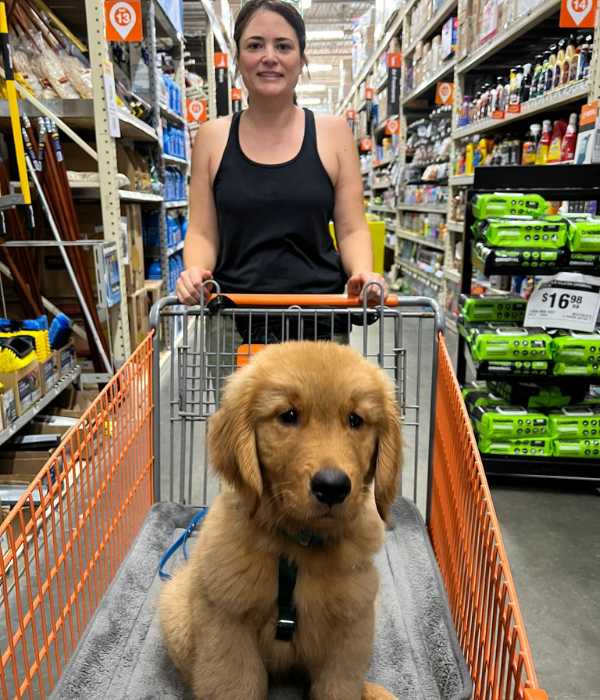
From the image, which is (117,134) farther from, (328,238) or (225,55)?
(225,55)

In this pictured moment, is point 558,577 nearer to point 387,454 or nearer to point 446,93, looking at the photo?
point 387,454

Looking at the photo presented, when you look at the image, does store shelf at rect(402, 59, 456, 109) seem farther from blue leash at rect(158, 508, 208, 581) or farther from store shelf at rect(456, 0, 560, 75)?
blue leash at rect(158, 508, 208, 581)

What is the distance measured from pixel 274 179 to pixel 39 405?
1.71m

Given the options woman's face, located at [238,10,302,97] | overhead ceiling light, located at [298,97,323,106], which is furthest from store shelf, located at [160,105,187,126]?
overhead ceiling light, located at [298,97,323,106]

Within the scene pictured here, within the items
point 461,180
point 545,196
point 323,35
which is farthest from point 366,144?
point 545,196

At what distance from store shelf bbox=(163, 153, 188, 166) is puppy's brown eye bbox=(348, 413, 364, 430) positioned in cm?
460

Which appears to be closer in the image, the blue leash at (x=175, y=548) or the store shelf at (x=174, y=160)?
the blue leash at (x=175, y=548)

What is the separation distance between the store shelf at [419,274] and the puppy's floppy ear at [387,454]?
6311 mm

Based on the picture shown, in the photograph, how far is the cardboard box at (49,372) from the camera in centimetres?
288

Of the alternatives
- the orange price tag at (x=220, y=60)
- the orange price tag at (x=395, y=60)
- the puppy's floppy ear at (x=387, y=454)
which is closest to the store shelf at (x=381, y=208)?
the orange price tag at (x=395, y=60)

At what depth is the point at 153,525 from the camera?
6.28 ft

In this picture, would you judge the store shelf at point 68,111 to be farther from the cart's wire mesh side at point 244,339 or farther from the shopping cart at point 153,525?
the shopping cart at point 153,525

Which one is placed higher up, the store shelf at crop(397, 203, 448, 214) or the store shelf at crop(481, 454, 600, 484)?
the store shelf at crop(397, 203, 448, 214)

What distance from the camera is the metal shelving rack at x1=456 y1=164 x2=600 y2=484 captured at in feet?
9.52
